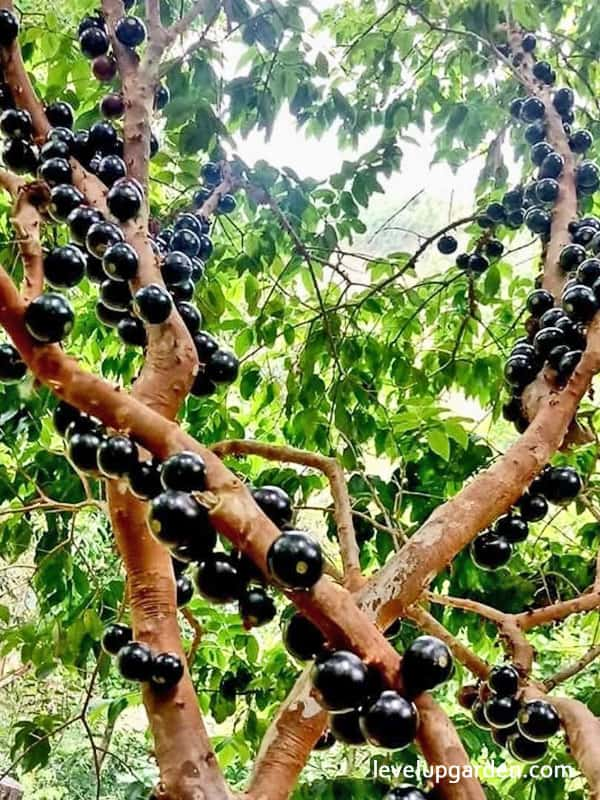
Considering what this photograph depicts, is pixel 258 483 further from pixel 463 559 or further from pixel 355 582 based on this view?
pixel 355 582

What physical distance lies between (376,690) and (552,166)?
1687 millimetres

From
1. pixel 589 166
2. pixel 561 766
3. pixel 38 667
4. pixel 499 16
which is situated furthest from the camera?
pixel 499 16

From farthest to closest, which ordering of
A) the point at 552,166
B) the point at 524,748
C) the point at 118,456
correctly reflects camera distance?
the point at 552,166
the point at 524,748
the point at 118,456

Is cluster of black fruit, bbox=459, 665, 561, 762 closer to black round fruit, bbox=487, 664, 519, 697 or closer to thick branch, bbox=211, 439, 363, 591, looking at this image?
black round fruit, bbox=487, 664, 519, 697

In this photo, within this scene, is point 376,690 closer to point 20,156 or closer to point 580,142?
point 20,156

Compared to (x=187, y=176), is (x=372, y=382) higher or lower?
lower

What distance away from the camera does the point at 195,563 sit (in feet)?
3.86

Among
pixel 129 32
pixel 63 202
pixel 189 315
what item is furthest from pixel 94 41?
pixel 189 315

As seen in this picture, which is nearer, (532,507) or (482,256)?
(532,507)

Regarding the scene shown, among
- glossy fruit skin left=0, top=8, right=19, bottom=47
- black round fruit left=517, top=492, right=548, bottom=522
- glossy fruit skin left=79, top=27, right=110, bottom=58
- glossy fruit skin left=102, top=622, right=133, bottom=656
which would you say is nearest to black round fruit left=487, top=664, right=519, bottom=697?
black round fruit left=517, top=492, right=548, bottom=522

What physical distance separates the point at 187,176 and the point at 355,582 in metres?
1.57

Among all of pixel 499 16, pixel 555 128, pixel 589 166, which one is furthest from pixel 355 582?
pixel 499 16

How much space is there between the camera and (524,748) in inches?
56.5

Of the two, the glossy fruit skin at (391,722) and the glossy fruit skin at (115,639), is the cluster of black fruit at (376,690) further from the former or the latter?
the glossy fruit skin at (115,639)
